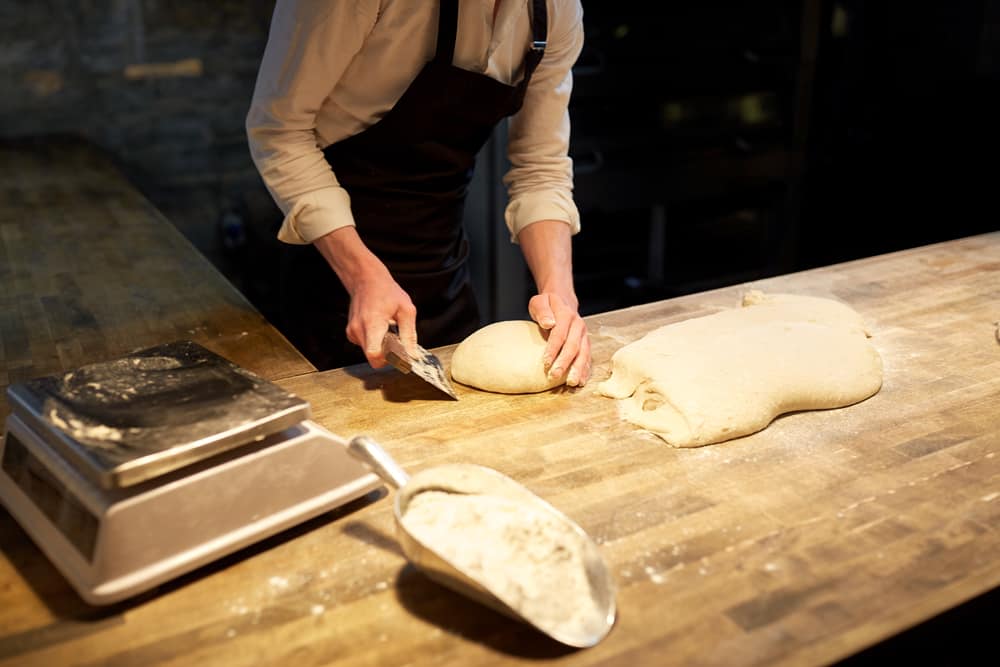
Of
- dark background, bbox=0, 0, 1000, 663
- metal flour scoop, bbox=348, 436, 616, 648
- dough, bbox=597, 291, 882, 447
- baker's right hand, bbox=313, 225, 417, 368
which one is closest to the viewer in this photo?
metal flour scoop, bbox=348, 436, 616, 648

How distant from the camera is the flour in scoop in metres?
0.80

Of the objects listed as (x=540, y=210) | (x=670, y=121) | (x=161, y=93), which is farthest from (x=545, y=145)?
(x=161, y=93)

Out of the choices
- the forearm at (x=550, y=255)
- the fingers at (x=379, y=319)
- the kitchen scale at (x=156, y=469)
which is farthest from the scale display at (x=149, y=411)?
the forearm at (x=550, y=255)

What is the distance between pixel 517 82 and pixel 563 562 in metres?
1.00

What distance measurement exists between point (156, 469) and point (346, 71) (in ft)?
2.73

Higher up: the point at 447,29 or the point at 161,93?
the point at 447,29

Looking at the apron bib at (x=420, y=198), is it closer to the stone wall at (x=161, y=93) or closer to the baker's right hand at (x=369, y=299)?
the baker's right hand at (x=369, y=299)

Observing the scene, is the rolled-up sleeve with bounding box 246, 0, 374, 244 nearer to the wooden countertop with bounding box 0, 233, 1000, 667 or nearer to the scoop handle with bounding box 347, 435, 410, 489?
the wooden countertop with bounding box 0, 233, 1000, 667

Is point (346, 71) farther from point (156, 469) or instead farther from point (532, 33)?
point (156, 469)

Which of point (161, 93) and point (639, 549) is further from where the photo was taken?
point (161, 93)

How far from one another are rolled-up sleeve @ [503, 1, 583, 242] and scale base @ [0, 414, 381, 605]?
794 mm

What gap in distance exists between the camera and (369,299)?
1.32m

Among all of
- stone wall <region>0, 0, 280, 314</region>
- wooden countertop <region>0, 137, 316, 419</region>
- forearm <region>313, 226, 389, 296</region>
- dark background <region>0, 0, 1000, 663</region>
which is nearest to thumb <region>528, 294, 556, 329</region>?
forearm <region>313, 226, 389, 296</region>

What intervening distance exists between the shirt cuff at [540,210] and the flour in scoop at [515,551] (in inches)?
32.2
